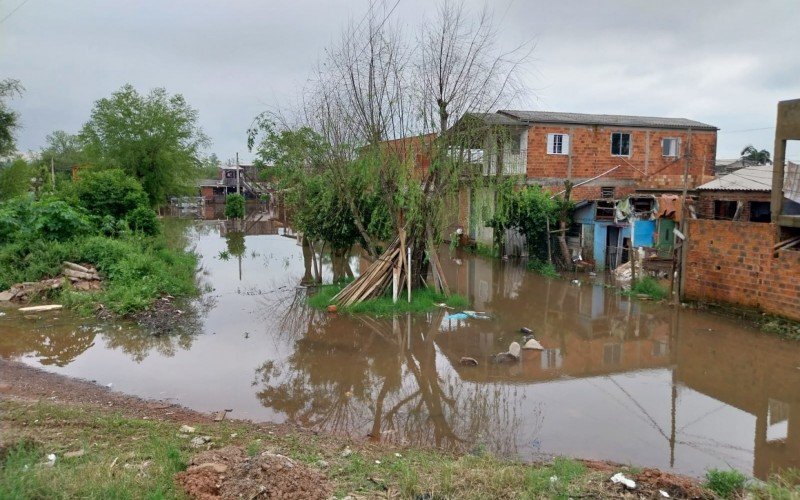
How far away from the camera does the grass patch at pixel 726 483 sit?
4695mm

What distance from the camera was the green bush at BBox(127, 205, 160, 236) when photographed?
59.4 feet

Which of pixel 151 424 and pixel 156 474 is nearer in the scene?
pixel 156 474

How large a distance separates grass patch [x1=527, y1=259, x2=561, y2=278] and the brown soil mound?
14.1 metres

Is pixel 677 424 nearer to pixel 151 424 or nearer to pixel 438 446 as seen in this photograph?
pixel 438 446

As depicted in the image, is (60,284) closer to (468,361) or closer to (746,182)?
(468,361)

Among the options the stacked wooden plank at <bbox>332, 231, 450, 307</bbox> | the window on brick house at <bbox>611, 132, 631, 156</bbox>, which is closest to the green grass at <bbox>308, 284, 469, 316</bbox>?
the stacked wooden plank at <bbox>332, 231, 450, 307</bbox>

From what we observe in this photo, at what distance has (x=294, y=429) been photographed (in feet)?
21.4

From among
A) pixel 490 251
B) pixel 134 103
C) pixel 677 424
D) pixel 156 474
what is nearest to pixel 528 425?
pixel 677 424

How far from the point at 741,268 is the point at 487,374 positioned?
6.91 meters

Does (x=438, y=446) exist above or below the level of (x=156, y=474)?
below

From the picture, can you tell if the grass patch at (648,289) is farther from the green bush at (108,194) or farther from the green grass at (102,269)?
the green bush at (108,194)

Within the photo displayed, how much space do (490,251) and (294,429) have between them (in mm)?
16916

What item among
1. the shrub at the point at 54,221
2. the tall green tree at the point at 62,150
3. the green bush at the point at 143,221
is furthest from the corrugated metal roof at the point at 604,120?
the tall green tree at the point at 62,150

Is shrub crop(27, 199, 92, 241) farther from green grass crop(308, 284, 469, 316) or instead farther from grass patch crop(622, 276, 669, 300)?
grass patch crop(622, 276, 669, 300)
